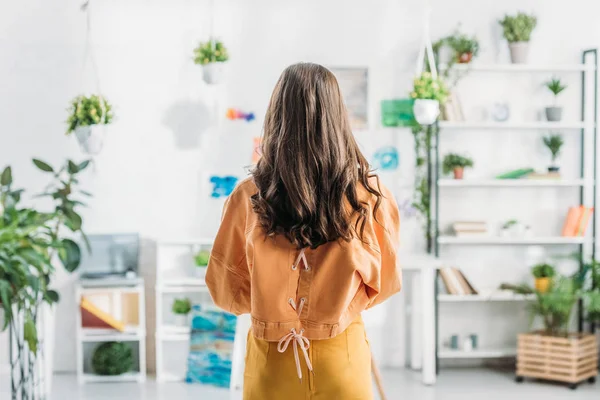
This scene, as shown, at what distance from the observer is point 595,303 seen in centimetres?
499

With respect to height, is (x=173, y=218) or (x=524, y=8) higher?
(x=524, y=8)

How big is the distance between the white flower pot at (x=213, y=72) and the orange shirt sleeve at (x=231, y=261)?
3029 mm

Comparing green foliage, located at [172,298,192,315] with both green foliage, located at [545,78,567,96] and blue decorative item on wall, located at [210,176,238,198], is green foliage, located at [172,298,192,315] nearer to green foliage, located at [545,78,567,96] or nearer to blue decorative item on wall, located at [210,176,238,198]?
blue decorative item on wall, located at [210,176,238,198]

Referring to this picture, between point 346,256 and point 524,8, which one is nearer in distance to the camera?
point 346,256

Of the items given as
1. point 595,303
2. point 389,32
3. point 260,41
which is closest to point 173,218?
point 260,41

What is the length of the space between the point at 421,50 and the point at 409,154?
2.30ft

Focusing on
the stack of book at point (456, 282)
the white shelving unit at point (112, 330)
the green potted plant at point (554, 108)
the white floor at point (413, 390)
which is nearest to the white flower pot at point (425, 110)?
the green potted plant at point (554, 108)

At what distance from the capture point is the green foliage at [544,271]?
5.29 m

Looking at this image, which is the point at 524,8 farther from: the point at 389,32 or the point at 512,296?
the point at 512,296

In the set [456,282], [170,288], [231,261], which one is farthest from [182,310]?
[231,261]

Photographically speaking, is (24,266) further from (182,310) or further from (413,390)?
(413,390)

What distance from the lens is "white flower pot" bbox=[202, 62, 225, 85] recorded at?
5.04 meters

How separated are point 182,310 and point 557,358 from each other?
226 cm

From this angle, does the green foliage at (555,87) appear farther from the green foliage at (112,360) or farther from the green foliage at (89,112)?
the green foliage at (112,360)
